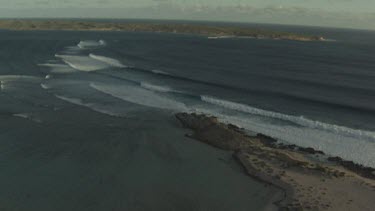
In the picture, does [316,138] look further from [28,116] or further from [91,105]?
[28,116]

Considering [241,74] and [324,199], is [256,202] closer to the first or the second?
[324,199]

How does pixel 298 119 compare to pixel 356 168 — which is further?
pixel 298 119

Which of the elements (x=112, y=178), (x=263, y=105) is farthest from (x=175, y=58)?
(x=112, y=178)

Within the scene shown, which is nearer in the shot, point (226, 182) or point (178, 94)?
point (226, 182)

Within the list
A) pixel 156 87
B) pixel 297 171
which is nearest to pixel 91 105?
pixel 156 87

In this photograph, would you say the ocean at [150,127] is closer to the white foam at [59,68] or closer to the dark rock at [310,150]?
the white foam at [59,68]

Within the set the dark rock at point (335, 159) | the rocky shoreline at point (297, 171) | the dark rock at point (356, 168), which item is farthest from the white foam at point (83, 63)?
the dark rock at point (356, 168)

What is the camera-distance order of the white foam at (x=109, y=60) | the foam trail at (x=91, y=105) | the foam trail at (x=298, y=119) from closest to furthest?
the foam trail at (x=298, y=119), the foam trail at (x=91, y=105), the white foam at (x=109, y=60)
